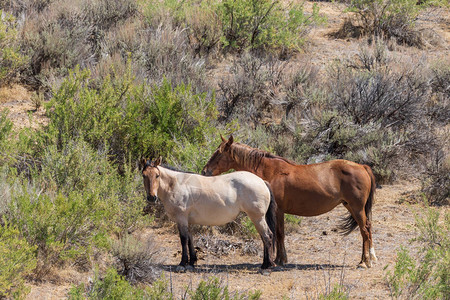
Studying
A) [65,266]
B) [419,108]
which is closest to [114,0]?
[419,108]

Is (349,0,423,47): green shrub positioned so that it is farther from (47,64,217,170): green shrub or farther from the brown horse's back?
the brown horse's back

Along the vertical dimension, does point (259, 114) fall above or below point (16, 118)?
below

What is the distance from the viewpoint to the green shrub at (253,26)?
18.0m

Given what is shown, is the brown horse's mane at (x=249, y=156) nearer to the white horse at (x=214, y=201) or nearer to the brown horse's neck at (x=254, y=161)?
the brown horse's neck at (x=254, y=161)

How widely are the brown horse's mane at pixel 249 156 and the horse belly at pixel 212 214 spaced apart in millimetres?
913

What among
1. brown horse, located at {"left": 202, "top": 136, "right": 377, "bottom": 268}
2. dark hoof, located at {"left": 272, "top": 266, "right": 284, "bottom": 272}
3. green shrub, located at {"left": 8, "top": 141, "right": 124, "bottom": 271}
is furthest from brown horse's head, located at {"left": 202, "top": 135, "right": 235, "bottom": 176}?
dark hoof, located at {"left": 272, "top": 266, "right": 284, "bottom": 272}

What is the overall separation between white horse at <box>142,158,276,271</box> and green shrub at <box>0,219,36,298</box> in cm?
197

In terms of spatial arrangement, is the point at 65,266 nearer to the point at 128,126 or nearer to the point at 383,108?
the point at 128,126

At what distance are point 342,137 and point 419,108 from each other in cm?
252

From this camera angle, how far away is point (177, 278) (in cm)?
840

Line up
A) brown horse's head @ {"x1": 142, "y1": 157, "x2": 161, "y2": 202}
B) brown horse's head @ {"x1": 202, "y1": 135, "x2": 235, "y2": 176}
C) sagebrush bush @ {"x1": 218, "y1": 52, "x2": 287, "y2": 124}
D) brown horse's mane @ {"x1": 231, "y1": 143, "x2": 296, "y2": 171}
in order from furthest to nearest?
sagebrush bush @ {"x1": 218, "y1": 52, "x2": 287, "y2": 124} < brown horse's head @ {"x1": 202, "y1": 135, "x2": 235, "y2": 176} < brown horse's mane @ {"x1": 231, "y1": 143, "x2": 296, "y2": 171} < brown horse's head @ {"x1": 142, "y1": 157, "x2": 161, "y2": 202}

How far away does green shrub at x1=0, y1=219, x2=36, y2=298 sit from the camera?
689cm

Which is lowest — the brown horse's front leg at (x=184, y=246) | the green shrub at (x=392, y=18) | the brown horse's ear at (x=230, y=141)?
the green shrub at (x=392, y=18)

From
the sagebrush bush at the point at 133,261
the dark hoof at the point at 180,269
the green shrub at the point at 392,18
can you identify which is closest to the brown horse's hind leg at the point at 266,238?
the dark hoof at the point at 180,269
